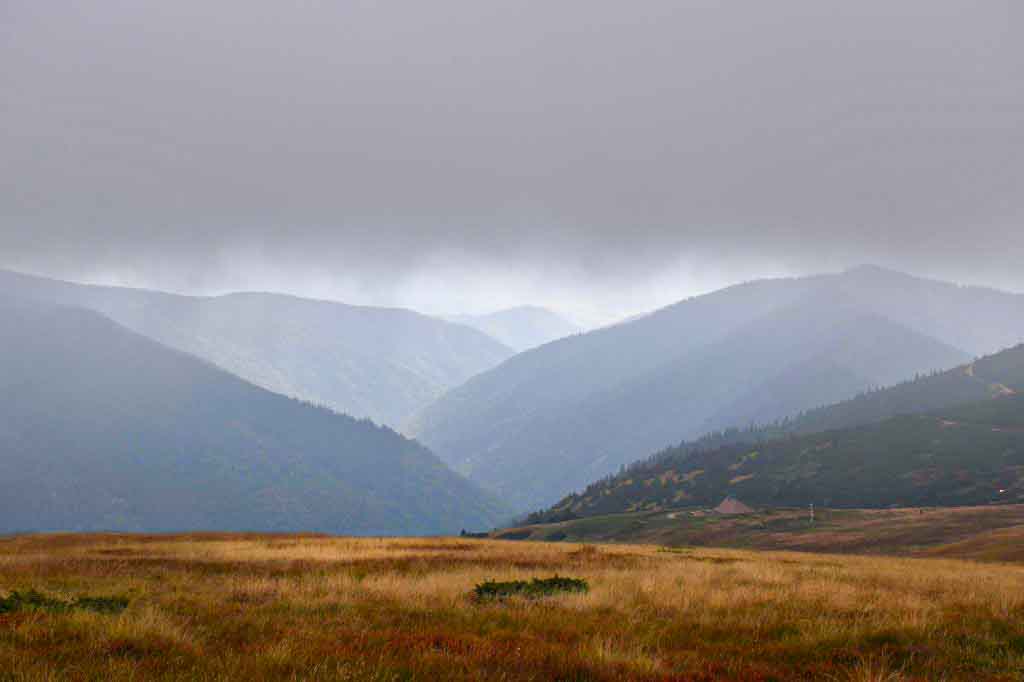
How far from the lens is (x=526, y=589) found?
16.8 meters

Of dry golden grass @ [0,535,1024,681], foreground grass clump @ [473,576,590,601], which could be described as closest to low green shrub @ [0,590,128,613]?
dry golden grass @ [0,535,1024,681]

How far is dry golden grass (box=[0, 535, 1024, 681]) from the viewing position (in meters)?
9.77

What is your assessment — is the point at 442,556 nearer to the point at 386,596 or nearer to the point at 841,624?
the point at 386,596

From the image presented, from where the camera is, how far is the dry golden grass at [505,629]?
977cm

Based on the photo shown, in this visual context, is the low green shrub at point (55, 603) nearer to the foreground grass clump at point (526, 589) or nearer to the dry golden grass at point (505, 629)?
the dry golden grass at point (505, 629)

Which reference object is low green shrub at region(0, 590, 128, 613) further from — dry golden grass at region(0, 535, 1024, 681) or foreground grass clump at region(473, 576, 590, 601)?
foreground grass clump at region(473, 576, 590, 601)

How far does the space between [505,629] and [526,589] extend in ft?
14.7

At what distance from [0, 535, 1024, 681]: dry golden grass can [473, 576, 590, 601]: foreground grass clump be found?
0.40m

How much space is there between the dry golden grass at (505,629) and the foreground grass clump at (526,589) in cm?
40

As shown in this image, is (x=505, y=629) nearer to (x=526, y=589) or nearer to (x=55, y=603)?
(x=526, y=589)

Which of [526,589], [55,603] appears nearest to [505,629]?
[526,589]

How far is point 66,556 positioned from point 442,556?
13.5 meters

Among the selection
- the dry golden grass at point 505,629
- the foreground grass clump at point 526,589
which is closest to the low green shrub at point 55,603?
the dry golden grass at point 505,629

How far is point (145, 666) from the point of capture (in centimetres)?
950
